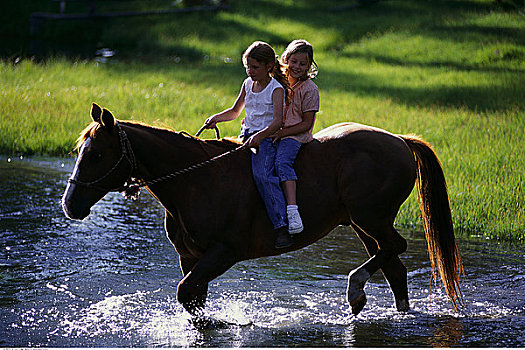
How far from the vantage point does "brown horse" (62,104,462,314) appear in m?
5.20

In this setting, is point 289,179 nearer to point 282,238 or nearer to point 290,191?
point 290,191

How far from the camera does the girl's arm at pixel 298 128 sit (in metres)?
5.73

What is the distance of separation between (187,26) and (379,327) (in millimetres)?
21515

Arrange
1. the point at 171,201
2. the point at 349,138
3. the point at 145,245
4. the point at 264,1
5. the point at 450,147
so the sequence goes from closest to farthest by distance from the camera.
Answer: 1. the point at 171,201
2. the point at 349,138
3. the point at 145,245
4. the point at 450,147
5. the point at 264,1

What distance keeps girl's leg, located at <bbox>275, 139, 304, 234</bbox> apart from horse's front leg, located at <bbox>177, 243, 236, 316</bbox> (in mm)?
534

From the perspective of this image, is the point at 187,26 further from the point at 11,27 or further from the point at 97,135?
the point at 97,135

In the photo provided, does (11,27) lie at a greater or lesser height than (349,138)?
lesser

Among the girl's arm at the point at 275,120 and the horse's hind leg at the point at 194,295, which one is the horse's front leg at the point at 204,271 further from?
the girl's arm at the point at 275,120

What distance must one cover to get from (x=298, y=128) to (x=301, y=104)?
202 millimetres

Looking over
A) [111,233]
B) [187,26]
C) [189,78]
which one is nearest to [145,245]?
[111,233]

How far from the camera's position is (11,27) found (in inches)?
1056

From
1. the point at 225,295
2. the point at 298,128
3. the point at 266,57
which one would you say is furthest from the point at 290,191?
the point at 225,295

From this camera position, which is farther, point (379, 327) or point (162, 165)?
point (379, 327)

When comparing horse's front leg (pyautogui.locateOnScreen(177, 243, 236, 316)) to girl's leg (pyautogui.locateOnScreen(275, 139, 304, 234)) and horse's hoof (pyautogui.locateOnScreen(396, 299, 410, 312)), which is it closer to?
girl's leg (pyautogui.locateOnScreen(275, 139, 304, 234))
